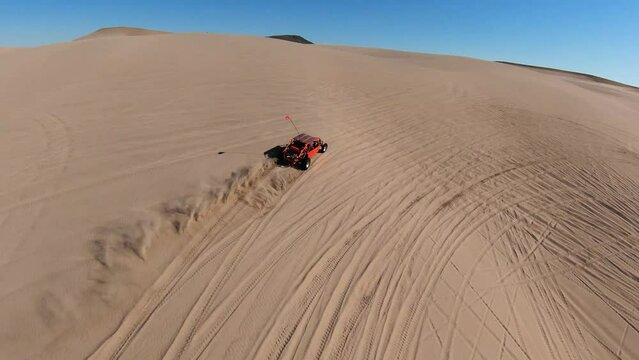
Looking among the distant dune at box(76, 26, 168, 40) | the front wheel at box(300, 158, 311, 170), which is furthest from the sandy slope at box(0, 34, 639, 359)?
the distant dune at box(76, 26, 168, 40)

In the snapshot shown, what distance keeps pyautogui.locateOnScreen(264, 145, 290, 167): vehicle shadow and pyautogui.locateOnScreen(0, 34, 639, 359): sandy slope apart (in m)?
0.30

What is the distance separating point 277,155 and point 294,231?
3.35 m

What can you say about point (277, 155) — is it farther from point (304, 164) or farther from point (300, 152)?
point (304, 164)

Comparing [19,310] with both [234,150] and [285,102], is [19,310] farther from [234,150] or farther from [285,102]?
[285,102]

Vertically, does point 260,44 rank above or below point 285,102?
above

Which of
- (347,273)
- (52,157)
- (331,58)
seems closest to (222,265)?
(347,273)

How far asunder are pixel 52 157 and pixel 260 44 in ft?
62.7

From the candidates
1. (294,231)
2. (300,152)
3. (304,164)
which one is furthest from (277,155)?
(294,231)

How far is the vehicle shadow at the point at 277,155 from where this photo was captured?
388 inches

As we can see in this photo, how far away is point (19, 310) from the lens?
17.1ft

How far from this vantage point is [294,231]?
7.62 m

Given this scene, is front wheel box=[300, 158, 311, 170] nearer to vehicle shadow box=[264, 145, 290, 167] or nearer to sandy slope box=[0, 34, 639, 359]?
sandy slope box=[0, 34, 639, 359]

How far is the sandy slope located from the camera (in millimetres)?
5523

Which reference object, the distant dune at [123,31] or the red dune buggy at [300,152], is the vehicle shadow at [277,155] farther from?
the distant dune at [123,31]
